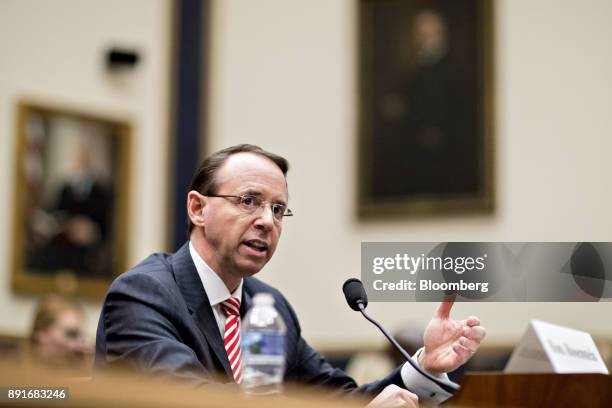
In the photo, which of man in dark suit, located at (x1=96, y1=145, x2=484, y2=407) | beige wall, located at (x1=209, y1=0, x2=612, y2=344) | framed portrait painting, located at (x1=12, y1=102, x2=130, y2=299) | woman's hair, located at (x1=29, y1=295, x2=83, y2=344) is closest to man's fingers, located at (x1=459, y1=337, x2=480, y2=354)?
man in dark suit, located at (x1=96, y1=145, x2=484, y2=407)

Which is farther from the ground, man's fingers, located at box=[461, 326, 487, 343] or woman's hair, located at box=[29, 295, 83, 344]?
man's fingers, located at box=[461, 326, 487, 343]

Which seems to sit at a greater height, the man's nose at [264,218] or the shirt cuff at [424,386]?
the man's nose at [264,218]

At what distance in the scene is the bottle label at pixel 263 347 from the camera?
301 cm

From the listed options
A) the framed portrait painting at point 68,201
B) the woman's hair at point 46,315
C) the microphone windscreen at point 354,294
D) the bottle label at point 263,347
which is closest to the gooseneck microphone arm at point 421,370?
the microphone windscreen at point 354,294

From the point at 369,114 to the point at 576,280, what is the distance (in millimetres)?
7090

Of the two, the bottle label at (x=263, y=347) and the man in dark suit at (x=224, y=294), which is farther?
the man in dark suit at (x=224, y=294)

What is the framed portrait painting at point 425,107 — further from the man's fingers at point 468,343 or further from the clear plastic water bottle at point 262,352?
the clear plastic water bottle at point 262,352

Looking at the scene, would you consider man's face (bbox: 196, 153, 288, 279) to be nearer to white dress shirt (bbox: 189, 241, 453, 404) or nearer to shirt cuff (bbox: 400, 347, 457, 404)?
white dress shirt (bbox: 189, 241, 453, 404)

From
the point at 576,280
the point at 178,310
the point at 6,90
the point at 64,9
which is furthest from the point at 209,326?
the point at 64,9

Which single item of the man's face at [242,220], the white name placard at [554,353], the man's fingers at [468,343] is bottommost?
the white name placard at [554,353]

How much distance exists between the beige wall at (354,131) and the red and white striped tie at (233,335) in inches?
217

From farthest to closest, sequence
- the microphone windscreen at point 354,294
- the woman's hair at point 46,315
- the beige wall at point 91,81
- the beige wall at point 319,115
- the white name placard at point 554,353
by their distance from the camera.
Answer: the beige wall at point 319,115, the beige wall at point 91,81, the woman's hair at point 46,315, the white name placard at point 554,353, the microphone windscreen at point 354,294

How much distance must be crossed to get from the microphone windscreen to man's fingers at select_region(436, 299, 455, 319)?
0.27 meters

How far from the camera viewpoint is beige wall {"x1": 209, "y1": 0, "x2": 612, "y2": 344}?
9.58 metres
